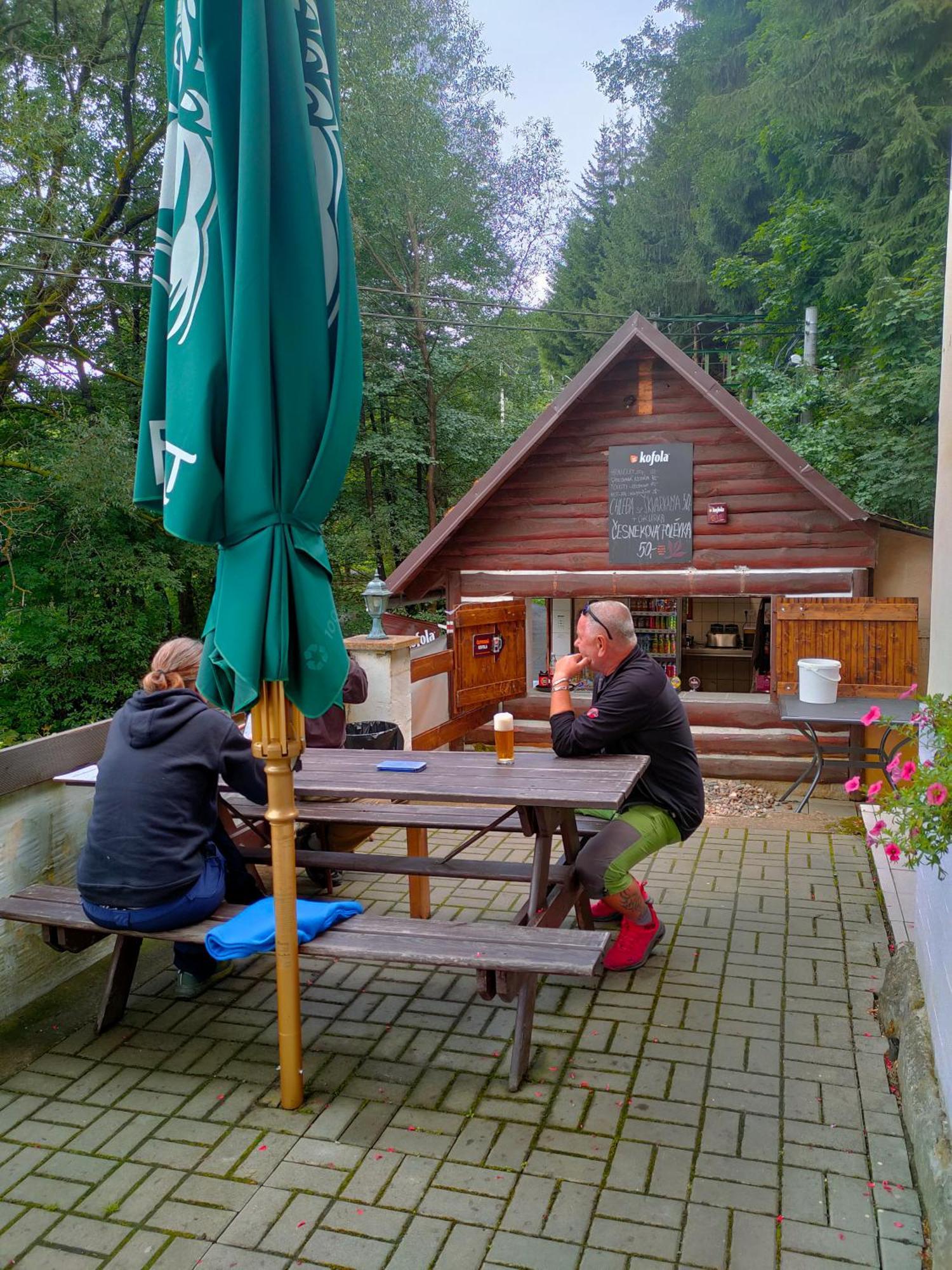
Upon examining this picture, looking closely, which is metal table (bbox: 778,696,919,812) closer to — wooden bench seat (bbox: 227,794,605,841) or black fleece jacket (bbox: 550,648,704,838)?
black fleece jacket (bbox: 550,648,704,838)

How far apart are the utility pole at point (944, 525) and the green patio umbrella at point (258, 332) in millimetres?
2174

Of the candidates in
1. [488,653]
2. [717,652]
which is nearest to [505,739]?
[488,653]

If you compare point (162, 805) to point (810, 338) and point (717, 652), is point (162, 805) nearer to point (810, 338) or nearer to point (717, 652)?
point (717, 652)

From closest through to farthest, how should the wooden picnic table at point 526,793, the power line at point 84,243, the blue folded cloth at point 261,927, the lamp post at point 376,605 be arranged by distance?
1. the blue folded cloth at point 261,927
2. the wooden picnic table at point 526,793
3. the lamp post at point 376,605
4. the power line at point 84,243

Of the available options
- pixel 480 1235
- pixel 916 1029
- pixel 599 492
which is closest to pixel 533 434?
pixel 599 492

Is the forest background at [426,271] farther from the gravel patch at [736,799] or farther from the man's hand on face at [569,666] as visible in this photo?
the man's hand on face at [569,666]

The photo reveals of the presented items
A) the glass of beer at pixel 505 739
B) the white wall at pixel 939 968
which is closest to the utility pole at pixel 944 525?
the white wall at pixel 939 968

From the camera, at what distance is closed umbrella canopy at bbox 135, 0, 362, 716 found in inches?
103

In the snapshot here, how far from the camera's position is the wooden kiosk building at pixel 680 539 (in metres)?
7.75

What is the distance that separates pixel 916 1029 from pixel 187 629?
15.5 m

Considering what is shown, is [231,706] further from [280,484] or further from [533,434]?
[533,434]

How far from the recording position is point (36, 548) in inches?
540

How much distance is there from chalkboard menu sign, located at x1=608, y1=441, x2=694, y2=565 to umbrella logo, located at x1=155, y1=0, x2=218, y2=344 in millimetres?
6353

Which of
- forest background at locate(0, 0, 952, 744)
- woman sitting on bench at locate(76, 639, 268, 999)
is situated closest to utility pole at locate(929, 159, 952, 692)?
woman sitting on bench at locate(76, 639, 268, 999)
